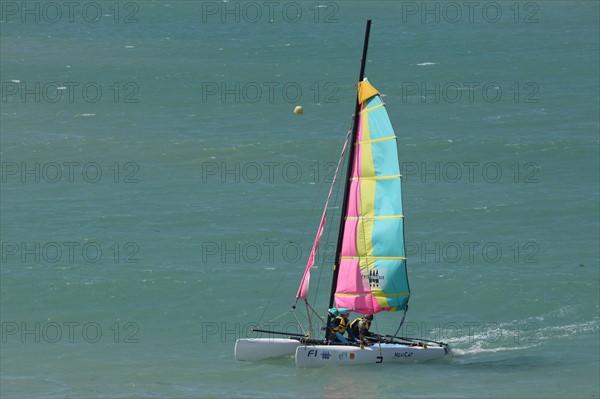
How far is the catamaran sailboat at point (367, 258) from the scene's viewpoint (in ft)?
159

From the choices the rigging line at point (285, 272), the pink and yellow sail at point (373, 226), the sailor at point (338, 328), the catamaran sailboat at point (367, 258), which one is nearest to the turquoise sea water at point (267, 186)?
the rigging line at point (285, 272)

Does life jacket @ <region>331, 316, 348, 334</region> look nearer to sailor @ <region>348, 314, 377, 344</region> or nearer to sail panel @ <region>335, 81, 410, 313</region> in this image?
sailor @ <region>348, 314, 377, 344</region>

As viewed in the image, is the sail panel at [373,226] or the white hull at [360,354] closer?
the sail panel at [373,226]

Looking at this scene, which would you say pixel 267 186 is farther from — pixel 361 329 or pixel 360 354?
pixel 360 354

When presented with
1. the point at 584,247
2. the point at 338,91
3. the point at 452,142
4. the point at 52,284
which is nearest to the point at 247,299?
the point at 52,284

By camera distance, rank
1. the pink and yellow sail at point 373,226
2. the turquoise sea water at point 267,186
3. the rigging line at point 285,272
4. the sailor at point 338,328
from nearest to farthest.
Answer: the pink and yellow sail at point 373,226 < the sailor at point 338,328 < the turquoise sea water at point 267,186 < the rigging line at point 285,272

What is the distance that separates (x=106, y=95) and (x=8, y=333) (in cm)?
4005

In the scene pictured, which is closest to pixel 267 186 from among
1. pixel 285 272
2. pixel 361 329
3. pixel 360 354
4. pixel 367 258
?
pixel 285 272

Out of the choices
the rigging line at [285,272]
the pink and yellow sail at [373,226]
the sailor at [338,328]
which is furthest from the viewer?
the rigging line at [285,272]

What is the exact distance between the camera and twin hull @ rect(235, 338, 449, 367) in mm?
48906

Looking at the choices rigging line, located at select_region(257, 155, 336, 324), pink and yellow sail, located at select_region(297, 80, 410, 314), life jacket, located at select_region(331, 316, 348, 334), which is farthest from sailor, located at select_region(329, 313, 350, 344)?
rigging line, located at select_region(257, 155, 336, 324)

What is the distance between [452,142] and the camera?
267ft

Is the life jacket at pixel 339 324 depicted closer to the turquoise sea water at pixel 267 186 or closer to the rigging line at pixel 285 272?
the turquoise sea water at pixel 267 186

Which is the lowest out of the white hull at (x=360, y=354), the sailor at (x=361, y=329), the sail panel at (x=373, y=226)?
Result: the white hull at (x=360, y=354)
